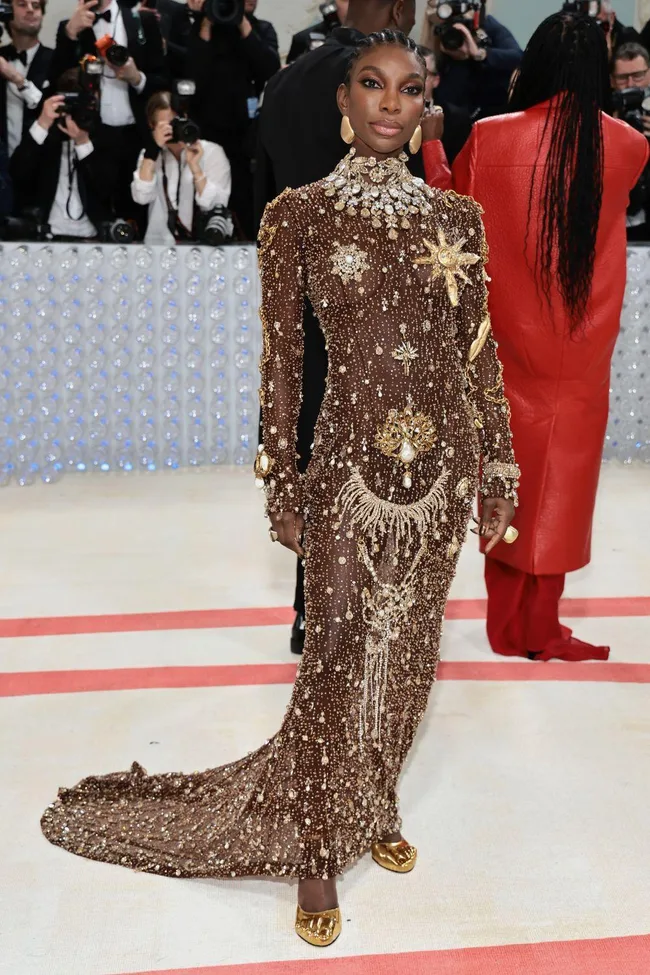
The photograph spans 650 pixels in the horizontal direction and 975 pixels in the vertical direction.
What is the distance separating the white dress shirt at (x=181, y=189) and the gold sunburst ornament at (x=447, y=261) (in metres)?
3.34

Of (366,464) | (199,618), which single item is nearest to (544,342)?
(366,464)

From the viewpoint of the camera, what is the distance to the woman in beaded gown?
5.93 ft

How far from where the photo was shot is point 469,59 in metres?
5.32

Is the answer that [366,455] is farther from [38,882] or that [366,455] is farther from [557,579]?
[557,579]

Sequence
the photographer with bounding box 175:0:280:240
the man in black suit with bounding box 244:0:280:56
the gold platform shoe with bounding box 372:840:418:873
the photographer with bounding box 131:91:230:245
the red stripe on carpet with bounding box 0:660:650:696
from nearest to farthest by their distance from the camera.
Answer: the gold platform shoe with bounding box 372:840:418:873, the red stripe on carpet with bounding box 0:660:650:696, the photographer with bounding box 131:91:230:245, the photographer with bounding box 175:0:280:240, the man in black suit with bounding box 244:0:280:56

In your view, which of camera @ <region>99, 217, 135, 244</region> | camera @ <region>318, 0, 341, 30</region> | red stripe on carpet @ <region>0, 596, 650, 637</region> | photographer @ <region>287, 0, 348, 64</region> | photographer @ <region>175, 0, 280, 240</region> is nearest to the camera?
red stripe on carpet @ <region>0, 596, 650, 637</region>

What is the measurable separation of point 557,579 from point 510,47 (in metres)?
3.29

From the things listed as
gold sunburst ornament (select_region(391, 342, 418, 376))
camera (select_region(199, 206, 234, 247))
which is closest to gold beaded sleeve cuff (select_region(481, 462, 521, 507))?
gold sunburst ornament (select_region(391, 342, 418, 376))

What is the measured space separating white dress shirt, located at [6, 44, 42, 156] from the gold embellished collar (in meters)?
3.76

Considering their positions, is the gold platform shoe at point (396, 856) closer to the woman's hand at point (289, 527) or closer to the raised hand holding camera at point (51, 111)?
the woman's hand at point (289, 527)

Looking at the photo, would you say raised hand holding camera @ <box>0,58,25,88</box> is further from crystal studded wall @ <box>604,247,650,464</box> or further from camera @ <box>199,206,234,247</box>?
crystal studded wall @ <box>604,247,650,464</box>

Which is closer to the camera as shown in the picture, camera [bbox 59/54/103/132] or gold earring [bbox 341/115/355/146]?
gold earring [bbox 341/115/355/146]

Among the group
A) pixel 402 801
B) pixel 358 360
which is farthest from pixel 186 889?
pixel 358 360

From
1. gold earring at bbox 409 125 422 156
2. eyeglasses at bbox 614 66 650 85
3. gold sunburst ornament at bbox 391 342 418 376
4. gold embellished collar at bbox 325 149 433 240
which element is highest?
eyeglasses at bbox 614 66 650 85
